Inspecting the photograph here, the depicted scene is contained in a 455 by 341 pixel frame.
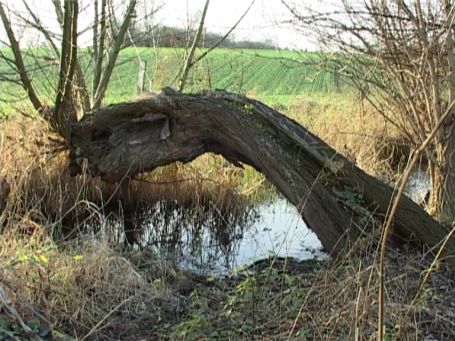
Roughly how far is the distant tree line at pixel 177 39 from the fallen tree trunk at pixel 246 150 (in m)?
1.92

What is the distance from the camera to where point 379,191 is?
508 cm

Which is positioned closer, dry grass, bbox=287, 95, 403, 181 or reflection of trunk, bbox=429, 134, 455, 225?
reflection of trunk, bbox=429, 134, 455, 225

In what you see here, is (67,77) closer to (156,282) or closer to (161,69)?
(161,69)

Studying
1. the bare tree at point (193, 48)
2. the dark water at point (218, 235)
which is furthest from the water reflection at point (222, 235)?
the bare tree at point (193, 48)

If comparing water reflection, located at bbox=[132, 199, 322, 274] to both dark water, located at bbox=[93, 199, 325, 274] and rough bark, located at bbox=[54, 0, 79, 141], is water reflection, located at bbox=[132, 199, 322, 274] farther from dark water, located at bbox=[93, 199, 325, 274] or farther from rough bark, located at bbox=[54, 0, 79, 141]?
rough bark, located at bbox=[54, 0, 79, 141]

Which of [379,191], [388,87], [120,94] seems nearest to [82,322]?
[379,191]

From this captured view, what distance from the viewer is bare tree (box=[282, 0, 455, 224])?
5.23 meters

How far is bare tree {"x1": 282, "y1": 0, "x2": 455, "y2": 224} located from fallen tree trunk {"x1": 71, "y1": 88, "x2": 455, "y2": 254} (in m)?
0.79

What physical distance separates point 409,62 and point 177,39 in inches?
141

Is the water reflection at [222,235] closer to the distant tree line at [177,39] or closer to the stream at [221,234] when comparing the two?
the stream at [221,234]

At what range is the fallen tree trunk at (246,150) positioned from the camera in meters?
4.98

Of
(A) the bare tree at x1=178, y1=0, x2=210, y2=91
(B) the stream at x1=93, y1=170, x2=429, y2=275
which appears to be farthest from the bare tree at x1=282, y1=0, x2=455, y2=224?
(A) the bare tree at x1=178, y1=0, x2=210, y2=91

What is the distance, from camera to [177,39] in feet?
26.8

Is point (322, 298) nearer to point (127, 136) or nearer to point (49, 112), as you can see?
point (127, 136)
